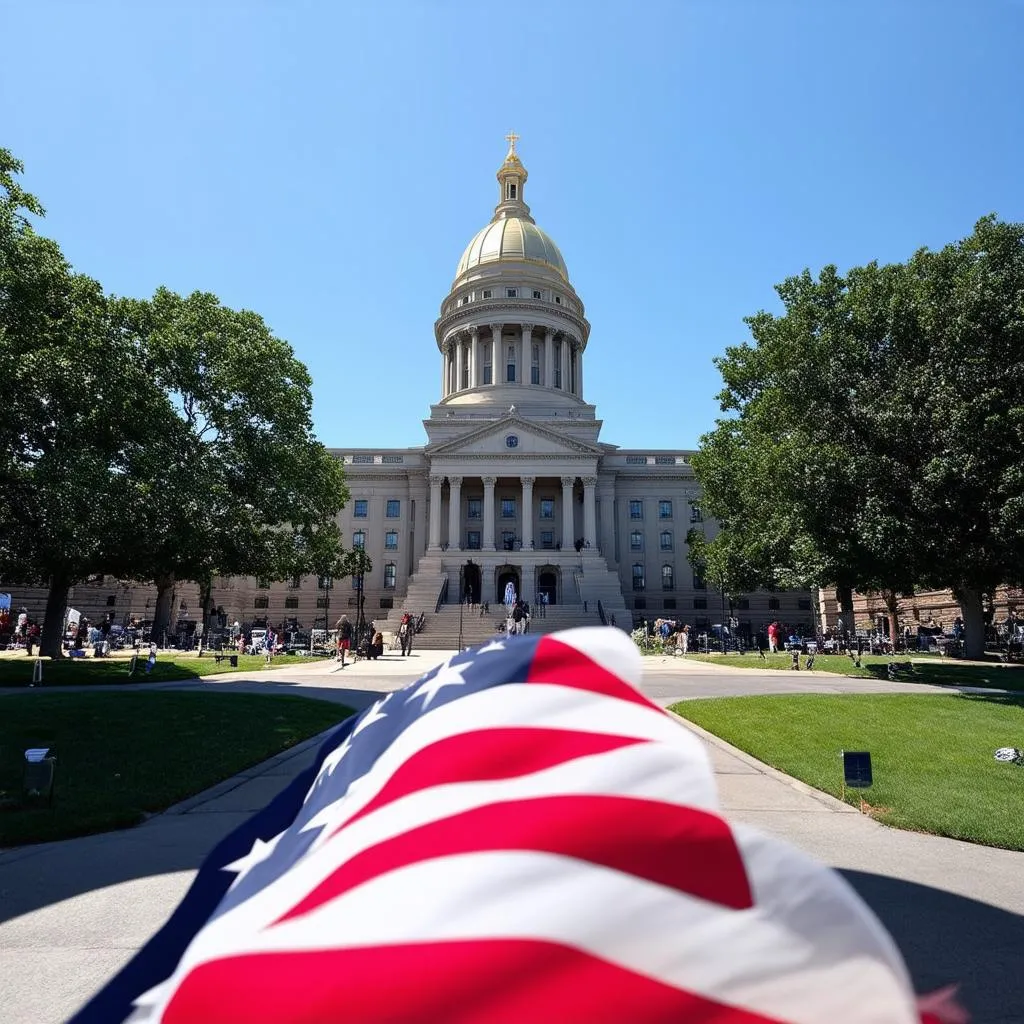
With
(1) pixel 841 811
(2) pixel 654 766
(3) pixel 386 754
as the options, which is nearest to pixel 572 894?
(2) pixel 654 766

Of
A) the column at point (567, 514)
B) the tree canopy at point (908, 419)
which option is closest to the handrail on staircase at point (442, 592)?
the column at point (567, 514)

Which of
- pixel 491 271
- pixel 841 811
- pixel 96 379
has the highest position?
pixel 491 271

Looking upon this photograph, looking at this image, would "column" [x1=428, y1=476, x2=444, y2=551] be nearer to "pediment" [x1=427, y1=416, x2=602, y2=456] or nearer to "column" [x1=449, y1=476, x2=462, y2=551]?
"column" [x1=449, y1=476, x2=462, y2=551]

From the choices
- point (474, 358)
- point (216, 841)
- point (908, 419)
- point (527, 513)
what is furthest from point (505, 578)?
point (216, 841)

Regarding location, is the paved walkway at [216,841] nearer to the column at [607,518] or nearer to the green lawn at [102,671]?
the green lawn at [102,671]

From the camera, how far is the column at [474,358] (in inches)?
3086

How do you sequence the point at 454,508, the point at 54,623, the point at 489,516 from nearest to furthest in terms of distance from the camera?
the point at 54,623, the point at 489,516, the point at 454,508

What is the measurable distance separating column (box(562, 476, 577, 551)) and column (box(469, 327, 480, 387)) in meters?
19.1

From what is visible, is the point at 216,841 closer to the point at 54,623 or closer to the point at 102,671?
the point at 102,671

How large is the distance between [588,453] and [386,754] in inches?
2502

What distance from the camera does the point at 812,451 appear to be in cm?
2134

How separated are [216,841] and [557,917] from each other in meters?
6.55

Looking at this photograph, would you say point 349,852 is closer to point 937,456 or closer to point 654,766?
point 654,766

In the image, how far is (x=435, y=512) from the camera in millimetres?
64438
